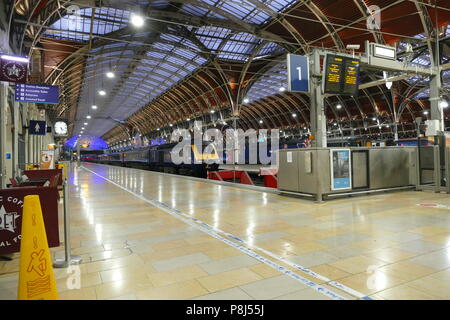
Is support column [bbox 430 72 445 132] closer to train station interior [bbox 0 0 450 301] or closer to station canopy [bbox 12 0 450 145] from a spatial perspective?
train station interior [bbox 0 0 450 301]

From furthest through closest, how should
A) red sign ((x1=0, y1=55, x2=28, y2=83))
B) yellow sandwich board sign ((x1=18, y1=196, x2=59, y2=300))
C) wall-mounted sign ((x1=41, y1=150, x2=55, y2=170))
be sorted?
wall-mounted sign ((x1=41, y1=150, x2=55, y2=170))
red sign ((x1=0, y1=55, x2=28, y2=83))
yellow sandwich board sign ((x1=18, y1=196, x2=59, y2=300))

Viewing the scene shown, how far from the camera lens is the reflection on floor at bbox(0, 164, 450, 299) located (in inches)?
107

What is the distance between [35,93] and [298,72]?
975 cm

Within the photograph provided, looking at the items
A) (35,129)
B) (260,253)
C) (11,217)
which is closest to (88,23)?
(35,129)

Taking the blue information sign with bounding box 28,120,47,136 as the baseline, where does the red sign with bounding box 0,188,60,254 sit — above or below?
below

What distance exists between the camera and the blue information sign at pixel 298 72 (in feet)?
26.1

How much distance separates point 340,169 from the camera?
26.5 ft

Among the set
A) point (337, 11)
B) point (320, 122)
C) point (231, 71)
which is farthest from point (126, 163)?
point (320, 122)

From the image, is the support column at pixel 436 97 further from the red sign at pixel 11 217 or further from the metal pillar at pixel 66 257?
the red sign at pixel 11 217

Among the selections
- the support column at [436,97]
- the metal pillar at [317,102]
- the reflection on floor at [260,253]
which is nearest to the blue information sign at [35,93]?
the reflection on floor at [260,253]

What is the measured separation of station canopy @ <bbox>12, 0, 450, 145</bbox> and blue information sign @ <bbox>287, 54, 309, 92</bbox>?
394 centimetres

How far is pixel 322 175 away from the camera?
7.66 metres

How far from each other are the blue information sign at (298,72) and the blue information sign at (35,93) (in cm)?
923

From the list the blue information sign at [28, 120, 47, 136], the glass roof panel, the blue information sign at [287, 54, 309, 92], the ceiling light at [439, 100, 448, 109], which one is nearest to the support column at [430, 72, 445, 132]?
the ceiling light at [439, 100, 448, 109]
